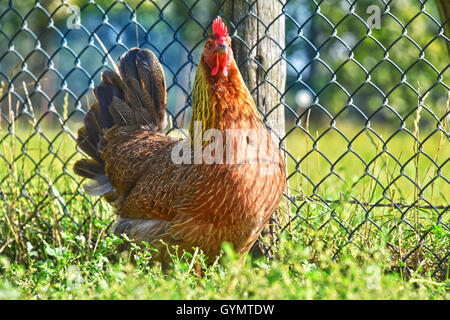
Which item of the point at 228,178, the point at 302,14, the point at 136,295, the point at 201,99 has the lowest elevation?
the point at 136,295

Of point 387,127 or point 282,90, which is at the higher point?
point 387,127

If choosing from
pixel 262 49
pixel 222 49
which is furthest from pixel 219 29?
pixel 262 49

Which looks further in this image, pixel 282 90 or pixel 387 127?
pixel 387 127

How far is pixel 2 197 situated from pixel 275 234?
2.10m

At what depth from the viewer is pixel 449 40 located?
109 inches

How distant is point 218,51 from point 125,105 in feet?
4.03

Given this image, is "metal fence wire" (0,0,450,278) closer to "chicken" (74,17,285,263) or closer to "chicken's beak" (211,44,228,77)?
"chicken" (74,17,285,263)

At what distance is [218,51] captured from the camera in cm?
271

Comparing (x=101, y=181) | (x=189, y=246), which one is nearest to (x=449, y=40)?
(x=189, y=246)

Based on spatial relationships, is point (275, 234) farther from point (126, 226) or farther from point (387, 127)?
point (387, 127)

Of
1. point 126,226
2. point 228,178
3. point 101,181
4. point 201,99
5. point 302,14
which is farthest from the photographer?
point 302,14

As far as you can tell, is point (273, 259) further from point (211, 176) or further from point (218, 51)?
point (218, 51)

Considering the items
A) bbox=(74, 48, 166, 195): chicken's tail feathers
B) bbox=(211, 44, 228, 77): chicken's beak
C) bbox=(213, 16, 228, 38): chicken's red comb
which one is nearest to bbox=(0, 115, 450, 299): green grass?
bbox=(74, 48, 166, 195): chicken's tail feathers

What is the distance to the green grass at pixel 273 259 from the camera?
2.08 meters
